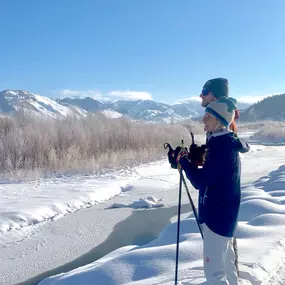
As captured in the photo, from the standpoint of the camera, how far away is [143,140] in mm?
17453

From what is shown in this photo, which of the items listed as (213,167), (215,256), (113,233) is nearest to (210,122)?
(213,167)

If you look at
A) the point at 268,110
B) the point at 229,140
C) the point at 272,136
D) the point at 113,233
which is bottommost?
the point at 113,233

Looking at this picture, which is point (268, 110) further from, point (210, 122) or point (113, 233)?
point (210, 122)

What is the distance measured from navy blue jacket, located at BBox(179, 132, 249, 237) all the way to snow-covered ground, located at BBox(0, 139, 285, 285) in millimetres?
891

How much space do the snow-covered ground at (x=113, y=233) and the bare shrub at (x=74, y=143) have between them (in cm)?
187

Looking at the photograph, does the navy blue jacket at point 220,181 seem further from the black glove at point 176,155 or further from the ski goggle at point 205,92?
the ski goggle at point 205,92

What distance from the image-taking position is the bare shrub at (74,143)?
1238 centimetres

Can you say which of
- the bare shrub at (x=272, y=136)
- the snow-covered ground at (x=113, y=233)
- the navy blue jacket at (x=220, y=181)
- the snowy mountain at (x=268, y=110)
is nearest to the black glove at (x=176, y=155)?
the navy blue jacket at (x=220, y=181)

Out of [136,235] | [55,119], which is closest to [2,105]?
[55,119]

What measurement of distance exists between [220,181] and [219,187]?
4 cm

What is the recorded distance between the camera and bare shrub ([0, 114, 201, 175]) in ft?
40.6

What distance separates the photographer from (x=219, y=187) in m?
2.58

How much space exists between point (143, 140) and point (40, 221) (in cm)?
1086

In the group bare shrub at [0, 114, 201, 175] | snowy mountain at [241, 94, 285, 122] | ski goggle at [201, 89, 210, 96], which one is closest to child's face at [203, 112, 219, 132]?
ski goggle at [201, 89, 210, 96]
